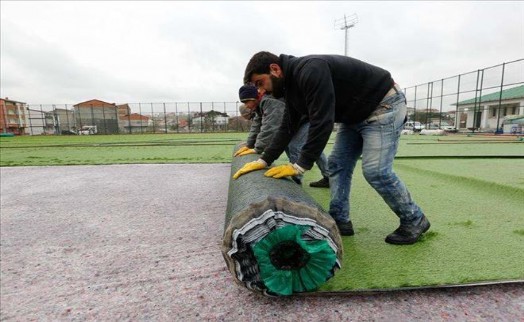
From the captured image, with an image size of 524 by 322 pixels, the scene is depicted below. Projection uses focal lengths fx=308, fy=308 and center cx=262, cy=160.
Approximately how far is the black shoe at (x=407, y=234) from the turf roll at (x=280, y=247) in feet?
2.41

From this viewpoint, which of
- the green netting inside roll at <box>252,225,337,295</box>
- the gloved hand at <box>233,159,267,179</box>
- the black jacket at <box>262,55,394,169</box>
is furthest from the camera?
the gloved hand at <box>233,159,267,179</box>

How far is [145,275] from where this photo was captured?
69.2 inches

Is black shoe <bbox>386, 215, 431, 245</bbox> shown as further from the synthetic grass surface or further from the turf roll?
the synthetic grass surface

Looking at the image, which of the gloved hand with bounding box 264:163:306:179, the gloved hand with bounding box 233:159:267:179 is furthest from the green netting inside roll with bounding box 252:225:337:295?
the gloved hand with bounding box 233:159:267:179

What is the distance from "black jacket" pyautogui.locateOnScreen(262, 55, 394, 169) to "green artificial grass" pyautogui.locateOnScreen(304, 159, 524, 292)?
66 centimetres

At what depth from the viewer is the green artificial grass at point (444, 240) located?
4.93ft

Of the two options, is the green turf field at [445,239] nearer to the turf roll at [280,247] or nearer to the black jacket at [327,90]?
the turf roll at [280,247]

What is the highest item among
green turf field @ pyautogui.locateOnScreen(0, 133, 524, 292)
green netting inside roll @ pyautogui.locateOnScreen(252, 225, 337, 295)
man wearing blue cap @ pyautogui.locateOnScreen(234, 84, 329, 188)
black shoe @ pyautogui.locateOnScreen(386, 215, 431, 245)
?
man wearing blue cap @ pyautogui.locateOnScreen(234, 84, 329, 188)

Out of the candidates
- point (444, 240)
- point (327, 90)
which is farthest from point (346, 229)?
point (327, 90)

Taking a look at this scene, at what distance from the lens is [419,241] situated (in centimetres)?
197

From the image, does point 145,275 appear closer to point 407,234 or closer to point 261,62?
point 261,62

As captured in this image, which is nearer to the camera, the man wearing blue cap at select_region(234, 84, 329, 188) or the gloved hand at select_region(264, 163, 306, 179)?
the gloved hand at select_region(264, 163, 306, 179)

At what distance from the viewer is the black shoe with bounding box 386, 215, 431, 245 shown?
1.93 metres

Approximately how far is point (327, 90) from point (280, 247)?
2.82 feet
